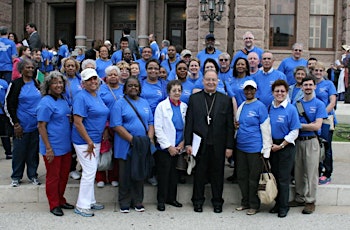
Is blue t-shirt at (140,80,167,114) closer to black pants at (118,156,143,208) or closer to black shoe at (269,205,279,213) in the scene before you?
black pants at (118,156,143,208)

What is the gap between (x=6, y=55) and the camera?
10.9 m

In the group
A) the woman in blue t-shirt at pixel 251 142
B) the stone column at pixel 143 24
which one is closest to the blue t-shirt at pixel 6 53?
the woman in blue t-shirt at pixel 251 142

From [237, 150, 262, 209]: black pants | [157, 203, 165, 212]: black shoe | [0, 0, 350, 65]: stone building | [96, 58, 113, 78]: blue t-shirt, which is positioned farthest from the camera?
[0, 0, 350, 65]: stone building

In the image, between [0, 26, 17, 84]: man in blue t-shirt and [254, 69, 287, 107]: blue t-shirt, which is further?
[0, 26, 17, 84]: man in blue t-shirt

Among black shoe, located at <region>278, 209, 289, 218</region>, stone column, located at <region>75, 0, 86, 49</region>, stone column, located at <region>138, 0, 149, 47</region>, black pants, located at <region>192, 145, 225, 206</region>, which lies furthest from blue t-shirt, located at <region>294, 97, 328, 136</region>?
stone column, located at <region>75, 0, 86, 49</region>

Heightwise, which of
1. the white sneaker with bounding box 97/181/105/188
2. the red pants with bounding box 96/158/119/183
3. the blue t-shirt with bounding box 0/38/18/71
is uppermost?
the blue t-shirt with bounding box 0/38/18/71

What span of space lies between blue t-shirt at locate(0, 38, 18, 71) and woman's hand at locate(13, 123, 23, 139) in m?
4.76

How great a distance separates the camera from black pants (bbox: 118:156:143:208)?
626cm

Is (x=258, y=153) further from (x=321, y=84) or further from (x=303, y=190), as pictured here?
(x=321, y=84)

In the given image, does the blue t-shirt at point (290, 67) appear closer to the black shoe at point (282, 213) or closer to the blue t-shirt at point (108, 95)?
the black shoe at point (282, 213)

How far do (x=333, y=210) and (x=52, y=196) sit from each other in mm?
3970

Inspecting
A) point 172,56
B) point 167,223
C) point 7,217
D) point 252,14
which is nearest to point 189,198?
point 167,223

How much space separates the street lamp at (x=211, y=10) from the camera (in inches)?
553

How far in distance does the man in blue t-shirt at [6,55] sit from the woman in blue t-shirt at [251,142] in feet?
22.2
